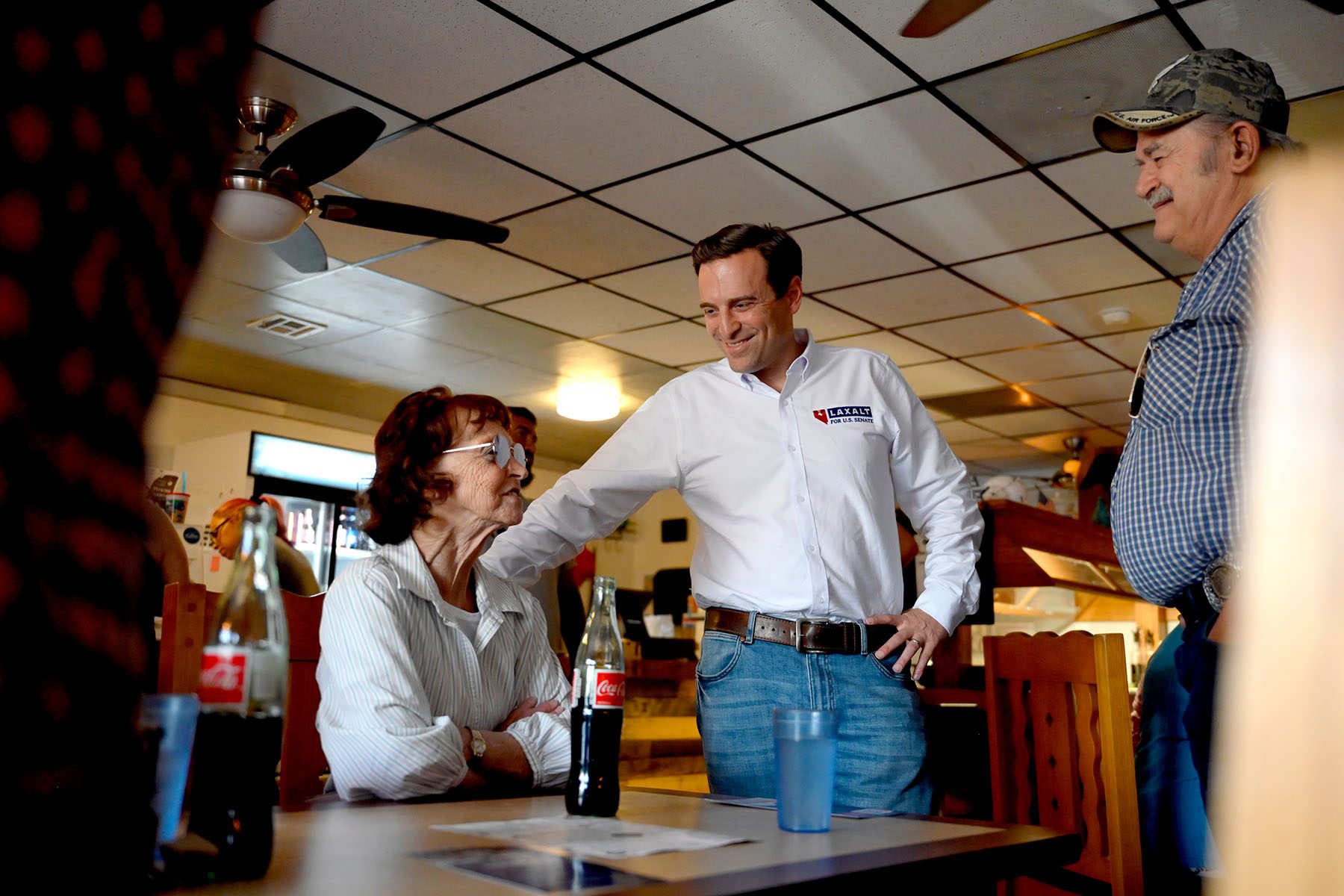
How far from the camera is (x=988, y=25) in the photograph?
3012 millimetres

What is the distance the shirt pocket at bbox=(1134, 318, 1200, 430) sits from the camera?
1.38 meters

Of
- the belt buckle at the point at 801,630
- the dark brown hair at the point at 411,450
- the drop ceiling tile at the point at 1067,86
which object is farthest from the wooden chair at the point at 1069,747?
the drop ceiling tile at the point at 1067,86

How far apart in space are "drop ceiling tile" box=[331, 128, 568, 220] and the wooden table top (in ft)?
10.0

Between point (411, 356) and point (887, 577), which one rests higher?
point (411, 356)

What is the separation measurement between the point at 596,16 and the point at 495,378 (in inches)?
169

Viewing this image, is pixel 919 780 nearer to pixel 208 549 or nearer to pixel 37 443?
pixel 37 443

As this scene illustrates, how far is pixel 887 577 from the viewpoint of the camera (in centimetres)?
199

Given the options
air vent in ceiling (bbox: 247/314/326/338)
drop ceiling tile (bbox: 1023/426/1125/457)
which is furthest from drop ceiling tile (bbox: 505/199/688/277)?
drop ceiling tile (bbox: 1023/426/1125/457)

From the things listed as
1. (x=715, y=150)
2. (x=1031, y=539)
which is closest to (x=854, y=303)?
(x=715, y=150)

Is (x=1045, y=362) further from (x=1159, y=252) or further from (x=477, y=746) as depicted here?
(x=477, y=746)

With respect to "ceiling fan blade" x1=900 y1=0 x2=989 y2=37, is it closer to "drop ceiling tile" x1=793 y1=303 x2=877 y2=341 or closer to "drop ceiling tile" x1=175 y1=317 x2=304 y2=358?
"drop ceiling tile" x1=793 y1=303 x2=877 y2=341

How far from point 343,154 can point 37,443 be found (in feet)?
10.6

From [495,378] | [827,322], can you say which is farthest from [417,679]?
[495,378]

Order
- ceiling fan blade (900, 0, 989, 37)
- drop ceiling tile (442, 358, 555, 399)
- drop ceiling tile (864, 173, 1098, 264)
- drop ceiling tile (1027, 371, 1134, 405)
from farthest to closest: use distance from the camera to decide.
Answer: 1. drop ceiling tile (442, 358, 555, 399)
2. drop ceiling tile (1027, 371, 1134, 405)
3. drop ceiling tile (864, 173, 1098, 264)
4. ceiling fan blade (900, 0, 989, 37)
